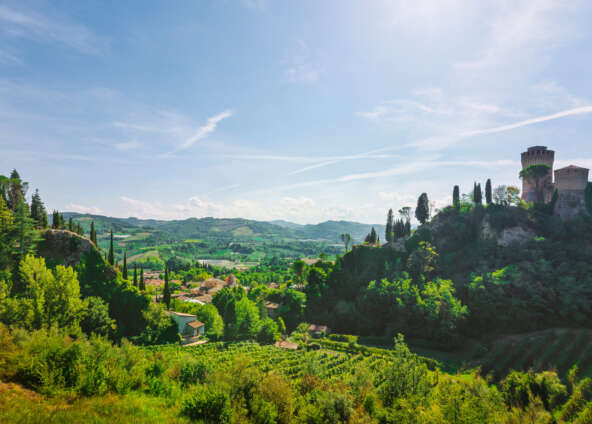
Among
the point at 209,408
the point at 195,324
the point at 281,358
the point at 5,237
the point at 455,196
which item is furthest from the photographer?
the point at 455,196

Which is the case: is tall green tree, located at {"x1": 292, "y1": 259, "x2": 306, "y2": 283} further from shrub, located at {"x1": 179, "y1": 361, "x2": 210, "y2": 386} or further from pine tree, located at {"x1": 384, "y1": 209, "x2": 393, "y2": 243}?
shrub, located at {"x1": 179, "y1": 361, "x2": 210, "y2": 386}

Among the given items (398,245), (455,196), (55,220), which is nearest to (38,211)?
(55,220)

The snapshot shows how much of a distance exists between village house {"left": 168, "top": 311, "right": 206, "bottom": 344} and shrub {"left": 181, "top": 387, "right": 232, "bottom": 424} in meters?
49.0

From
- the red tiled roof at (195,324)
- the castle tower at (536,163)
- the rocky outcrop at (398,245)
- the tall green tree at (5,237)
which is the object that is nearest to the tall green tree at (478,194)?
the castle tower at (536,163)

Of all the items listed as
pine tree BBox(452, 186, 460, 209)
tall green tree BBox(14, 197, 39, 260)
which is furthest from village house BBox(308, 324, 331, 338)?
tall green tree BBox(14, 197, 39, 260)

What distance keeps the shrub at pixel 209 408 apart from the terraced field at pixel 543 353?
41.5 metres

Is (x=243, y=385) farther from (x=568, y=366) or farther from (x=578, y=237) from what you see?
(x=578, y=237)

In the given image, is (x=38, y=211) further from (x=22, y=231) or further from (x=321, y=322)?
(x=321, y=322)

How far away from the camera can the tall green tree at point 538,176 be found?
64375 millimetres

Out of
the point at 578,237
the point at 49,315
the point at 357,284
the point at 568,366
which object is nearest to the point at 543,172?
the point at 578,237

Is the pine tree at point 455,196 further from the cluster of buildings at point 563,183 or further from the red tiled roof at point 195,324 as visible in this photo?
the red tiled roof at point 195,324

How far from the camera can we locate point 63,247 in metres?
46.9

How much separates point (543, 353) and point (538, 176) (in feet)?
142

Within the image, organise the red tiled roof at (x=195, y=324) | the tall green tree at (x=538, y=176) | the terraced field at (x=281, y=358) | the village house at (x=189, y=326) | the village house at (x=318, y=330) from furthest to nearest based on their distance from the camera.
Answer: the tall green tree at (x=538, y=176)
the village house at (x=318, y=330)
the red tiled roof at (x=195, y=324)
the village house at (x=189, y=326)
the terraced field at (x=281, y=358)
